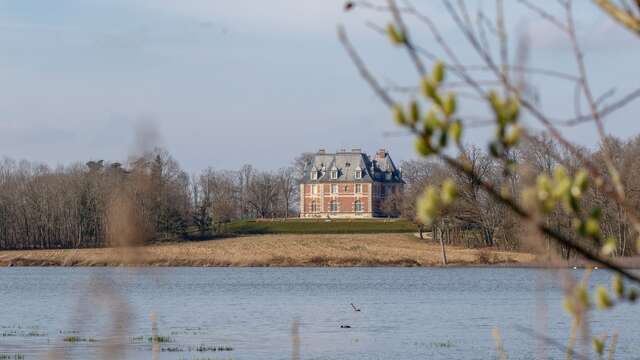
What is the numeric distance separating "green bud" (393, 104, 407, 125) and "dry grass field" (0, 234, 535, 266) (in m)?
69.8

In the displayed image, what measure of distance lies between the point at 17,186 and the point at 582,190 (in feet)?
333

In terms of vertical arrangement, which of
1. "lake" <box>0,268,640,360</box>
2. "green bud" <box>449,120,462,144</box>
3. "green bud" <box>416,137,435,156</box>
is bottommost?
"lake" <box>0,268,640,360</box>

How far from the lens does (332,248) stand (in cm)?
8312

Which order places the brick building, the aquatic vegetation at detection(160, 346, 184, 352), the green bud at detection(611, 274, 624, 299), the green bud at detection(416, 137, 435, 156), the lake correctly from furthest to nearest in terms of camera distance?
the brick building < the aquatic vegetation at detection(160, 346, 184, 352) < the lake < the green bud at detection(611, 274, 624, 299) < the green bud at detection(416, 137, 435, 156)

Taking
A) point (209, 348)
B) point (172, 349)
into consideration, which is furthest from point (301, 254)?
point (172, 349)

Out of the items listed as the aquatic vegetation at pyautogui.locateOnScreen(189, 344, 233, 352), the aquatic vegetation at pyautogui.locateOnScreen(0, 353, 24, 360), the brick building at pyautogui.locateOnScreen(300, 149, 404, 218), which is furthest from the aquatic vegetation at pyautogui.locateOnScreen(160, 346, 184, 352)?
the brick building at pyautogui.locateOnScreen(300, 149, 404, 218)

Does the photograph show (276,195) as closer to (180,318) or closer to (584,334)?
(180,318)

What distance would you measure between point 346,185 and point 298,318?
102 m

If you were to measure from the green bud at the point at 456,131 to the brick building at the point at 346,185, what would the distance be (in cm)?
12144

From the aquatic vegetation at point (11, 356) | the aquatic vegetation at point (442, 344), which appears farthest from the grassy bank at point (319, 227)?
the aquatic vegetation at point (11, 356)

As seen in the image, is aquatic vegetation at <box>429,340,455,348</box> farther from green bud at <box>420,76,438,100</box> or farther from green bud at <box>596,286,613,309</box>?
green bud at <box>420,76,438,100</box>

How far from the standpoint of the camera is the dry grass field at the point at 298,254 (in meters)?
75.1

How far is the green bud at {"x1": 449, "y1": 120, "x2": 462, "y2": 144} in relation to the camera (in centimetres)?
218

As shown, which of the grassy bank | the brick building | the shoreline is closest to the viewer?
the shoreline
